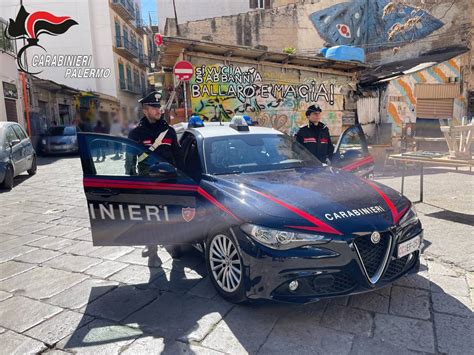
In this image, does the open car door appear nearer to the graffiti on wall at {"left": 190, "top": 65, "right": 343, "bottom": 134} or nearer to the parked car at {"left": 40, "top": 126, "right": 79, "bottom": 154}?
the graffiti on wall at {"left": 190, "top": 65, "right": 343, "bottom": 134}

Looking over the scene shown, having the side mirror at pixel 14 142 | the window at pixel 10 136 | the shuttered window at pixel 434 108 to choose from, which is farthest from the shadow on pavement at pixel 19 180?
the shuttered window at pixel 434 108

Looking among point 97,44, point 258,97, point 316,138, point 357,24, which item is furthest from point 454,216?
point 97,44

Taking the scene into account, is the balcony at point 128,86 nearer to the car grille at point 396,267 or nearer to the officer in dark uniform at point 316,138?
the officer in dark uniform at point 316,138

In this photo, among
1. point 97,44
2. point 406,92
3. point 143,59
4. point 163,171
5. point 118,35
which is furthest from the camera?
point 143,59

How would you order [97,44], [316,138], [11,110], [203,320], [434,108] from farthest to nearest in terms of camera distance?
[97,44], [11,110], [434,108], [316,138], [203,320]

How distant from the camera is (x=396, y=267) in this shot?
2.84 meters

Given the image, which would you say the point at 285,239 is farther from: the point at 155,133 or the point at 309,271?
the point at 155,133

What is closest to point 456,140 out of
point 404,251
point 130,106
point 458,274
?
point 458,274

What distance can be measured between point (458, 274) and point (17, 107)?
1908 cm

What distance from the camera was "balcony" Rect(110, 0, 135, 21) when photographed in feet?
74.6

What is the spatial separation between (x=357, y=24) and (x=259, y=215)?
19.7 m

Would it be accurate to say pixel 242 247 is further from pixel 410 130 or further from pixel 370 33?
pixel 370 33

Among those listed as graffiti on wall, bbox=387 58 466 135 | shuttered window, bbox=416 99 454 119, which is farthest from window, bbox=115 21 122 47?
shuttered window, bbox=416 99 454 119

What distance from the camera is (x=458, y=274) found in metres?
3.49
